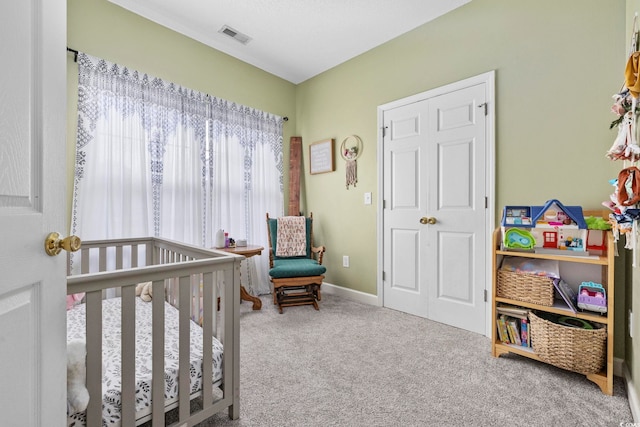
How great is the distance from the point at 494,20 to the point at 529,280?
6.47 feet

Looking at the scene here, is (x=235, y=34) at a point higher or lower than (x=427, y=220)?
higher

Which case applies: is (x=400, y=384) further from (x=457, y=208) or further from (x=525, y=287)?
(x=457, y=208)

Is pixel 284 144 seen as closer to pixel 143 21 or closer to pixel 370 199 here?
pixel 370 199

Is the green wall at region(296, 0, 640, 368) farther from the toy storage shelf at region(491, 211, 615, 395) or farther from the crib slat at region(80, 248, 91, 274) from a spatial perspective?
the crib slat at region(80, 248, 91, 274)

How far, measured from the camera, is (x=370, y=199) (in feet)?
10.1

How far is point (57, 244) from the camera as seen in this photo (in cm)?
69

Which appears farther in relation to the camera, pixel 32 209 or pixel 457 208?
pixel 457 208

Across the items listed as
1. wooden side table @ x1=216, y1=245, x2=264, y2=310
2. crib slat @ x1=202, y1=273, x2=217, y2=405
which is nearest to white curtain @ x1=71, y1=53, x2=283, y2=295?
wooden side table @ x1=216, y1=245, x2=264, y2=310

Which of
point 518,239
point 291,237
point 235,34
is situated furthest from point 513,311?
point 235,34

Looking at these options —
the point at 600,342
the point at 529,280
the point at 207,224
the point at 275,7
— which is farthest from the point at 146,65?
the point at 600,342

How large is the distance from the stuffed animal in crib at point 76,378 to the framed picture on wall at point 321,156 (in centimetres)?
280

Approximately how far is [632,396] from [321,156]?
3041mm

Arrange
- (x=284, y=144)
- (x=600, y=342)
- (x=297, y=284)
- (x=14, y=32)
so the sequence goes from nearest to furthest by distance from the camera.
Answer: (x=14, y=32), (x=600, y=342), (x=297, y=284), (x=284, y=144)

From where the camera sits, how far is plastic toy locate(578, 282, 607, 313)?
5.12 ft
